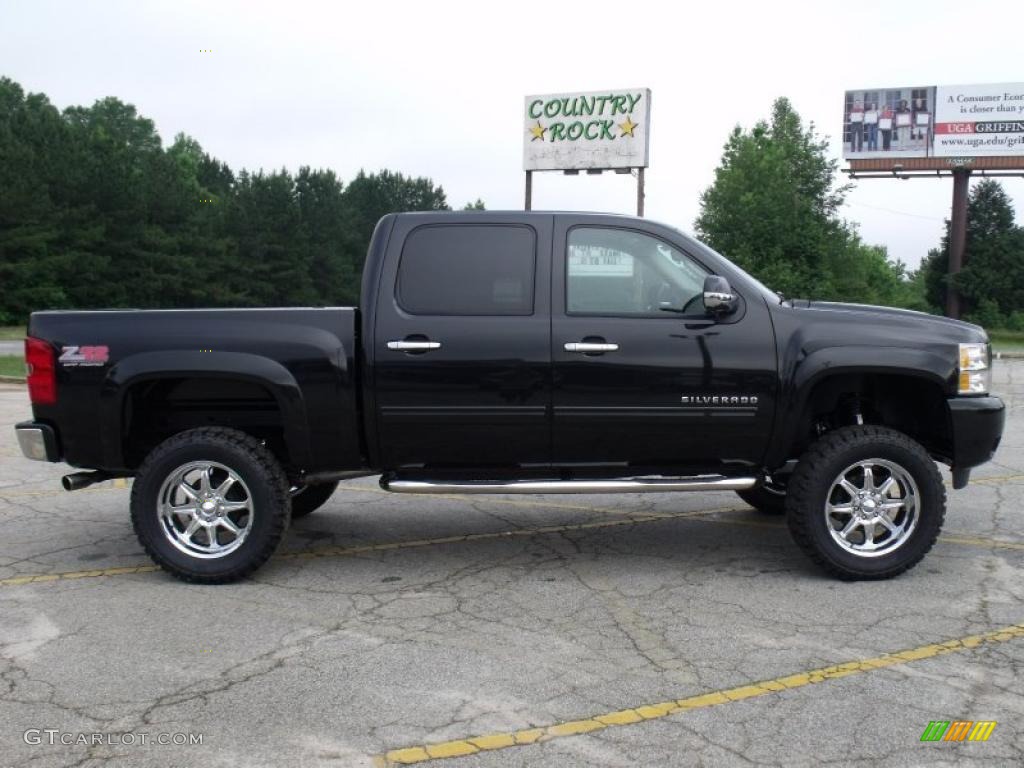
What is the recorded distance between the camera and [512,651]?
4.23m

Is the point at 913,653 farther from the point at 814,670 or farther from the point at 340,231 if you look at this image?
the point at 340,231

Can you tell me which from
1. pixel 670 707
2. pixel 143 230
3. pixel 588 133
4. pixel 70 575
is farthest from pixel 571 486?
pixel 143 230

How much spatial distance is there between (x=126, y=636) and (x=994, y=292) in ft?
193

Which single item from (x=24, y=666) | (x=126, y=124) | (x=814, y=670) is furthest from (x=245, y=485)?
(x=126, y=124)

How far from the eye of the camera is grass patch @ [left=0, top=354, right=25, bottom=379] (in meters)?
19.4

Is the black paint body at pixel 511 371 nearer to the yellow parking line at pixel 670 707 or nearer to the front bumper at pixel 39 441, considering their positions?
the front bumper at pixel 39 441

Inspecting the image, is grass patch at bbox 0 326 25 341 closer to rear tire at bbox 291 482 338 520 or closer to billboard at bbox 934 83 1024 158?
rear tire at bbox 291 482 338 520

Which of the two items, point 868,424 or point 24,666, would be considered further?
point 868,424

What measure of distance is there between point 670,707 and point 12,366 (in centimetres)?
2097

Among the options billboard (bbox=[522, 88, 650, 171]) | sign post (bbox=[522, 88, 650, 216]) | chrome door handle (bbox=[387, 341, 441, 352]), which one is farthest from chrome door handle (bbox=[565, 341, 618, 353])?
billboard (bbox=[522, 88, 650, 171])

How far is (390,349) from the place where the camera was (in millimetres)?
5223

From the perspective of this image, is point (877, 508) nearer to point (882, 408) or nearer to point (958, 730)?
point (882, 408)

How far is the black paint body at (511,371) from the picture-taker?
17.1 feet

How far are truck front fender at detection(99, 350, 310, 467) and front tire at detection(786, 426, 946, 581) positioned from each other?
2.71 metres
